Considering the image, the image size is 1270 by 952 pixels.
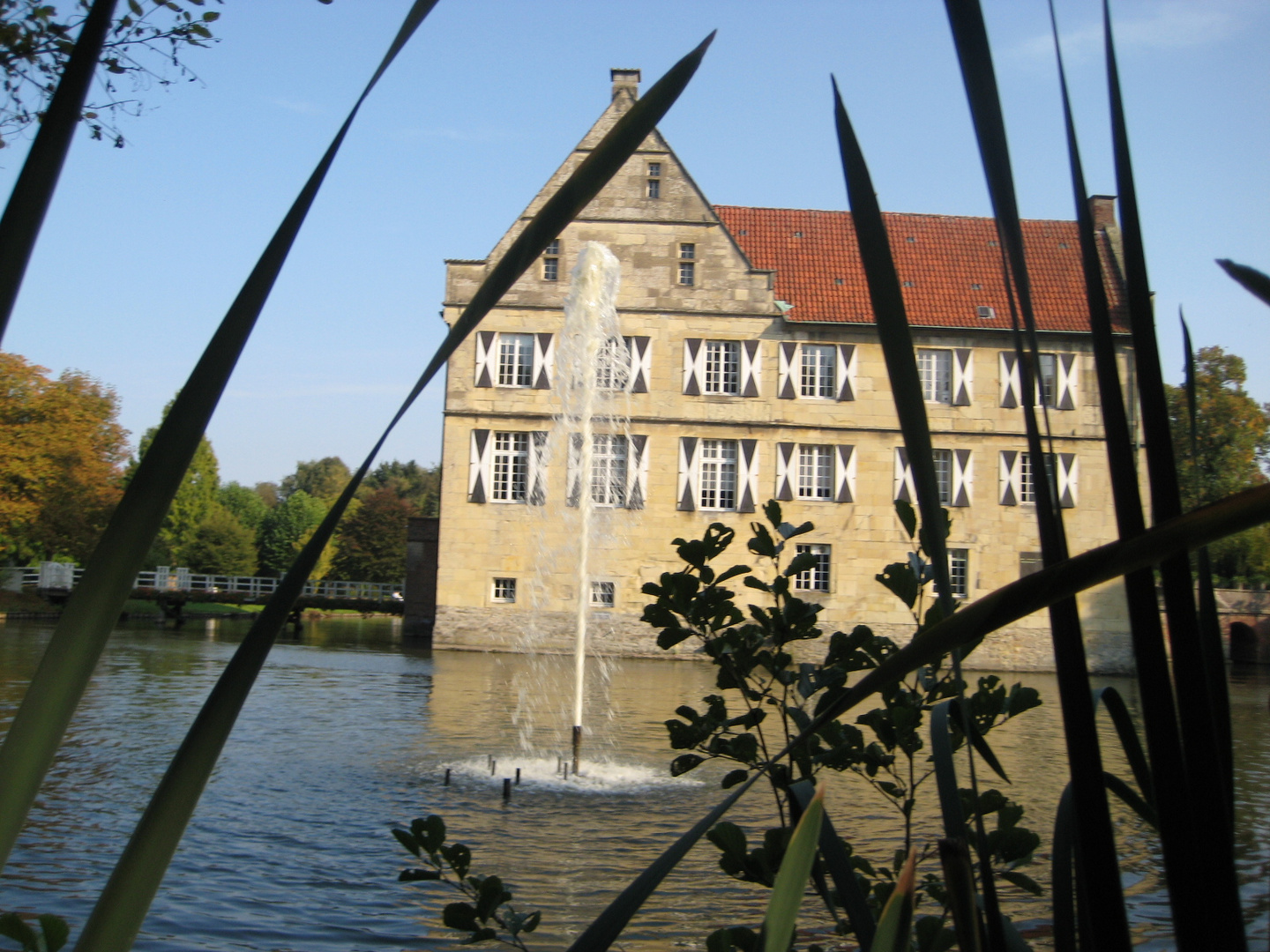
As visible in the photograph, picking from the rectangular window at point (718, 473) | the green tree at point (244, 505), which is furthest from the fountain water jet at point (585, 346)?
the green tree at point (244, 505)

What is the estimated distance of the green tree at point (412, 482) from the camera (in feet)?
248

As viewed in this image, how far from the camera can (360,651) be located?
23.3 metres

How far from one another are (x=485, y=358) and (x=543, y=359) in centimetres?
119

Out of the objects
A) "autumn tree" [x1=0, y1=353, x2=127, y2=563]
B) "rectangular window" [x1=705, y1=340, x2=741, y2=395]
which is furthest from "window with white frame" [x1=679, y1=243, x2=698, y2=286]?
"autumn tree" [x1=0, y1=353, x2=127, y2=563]

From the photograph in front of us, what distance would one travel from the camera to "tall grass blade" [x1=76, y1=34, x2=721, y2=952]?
484mm

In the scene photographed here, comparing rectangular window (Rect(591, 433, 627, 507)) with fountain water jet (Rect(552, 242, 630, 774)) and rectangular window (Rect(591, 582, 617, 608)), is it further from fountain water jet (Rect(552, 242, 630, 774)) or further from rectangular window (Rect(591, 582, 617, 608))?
fountain water jet (Rect(552, 242, 630, 774))

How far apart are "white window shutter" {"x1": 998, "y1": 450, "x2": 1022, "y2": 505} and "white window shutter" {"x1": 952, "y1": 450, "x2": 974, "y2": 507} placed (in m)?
0.64

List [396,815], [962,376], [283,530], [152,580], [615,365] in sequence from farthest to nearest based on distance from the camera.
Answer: [283,530] < [152,580] < [962,376] < [615,365] < [396,815]

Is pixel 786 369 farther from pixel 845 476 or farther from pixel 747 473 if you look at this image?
pixel 845 476

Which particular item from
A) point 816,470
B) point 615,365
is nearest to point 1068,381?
point 816,470

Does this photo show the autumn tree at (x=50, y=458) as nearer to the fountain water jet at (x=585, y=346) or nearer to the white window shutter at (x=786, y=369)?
the white window shutter at (x=786, y=369)

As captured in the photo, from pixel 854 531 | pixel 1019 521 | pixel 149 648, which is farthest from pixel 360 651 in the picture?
pixel 1019 521

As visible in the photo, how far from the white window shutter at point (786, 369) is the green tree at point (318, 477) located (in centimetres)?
6073

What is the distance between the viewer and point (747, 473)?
78.3 ft
